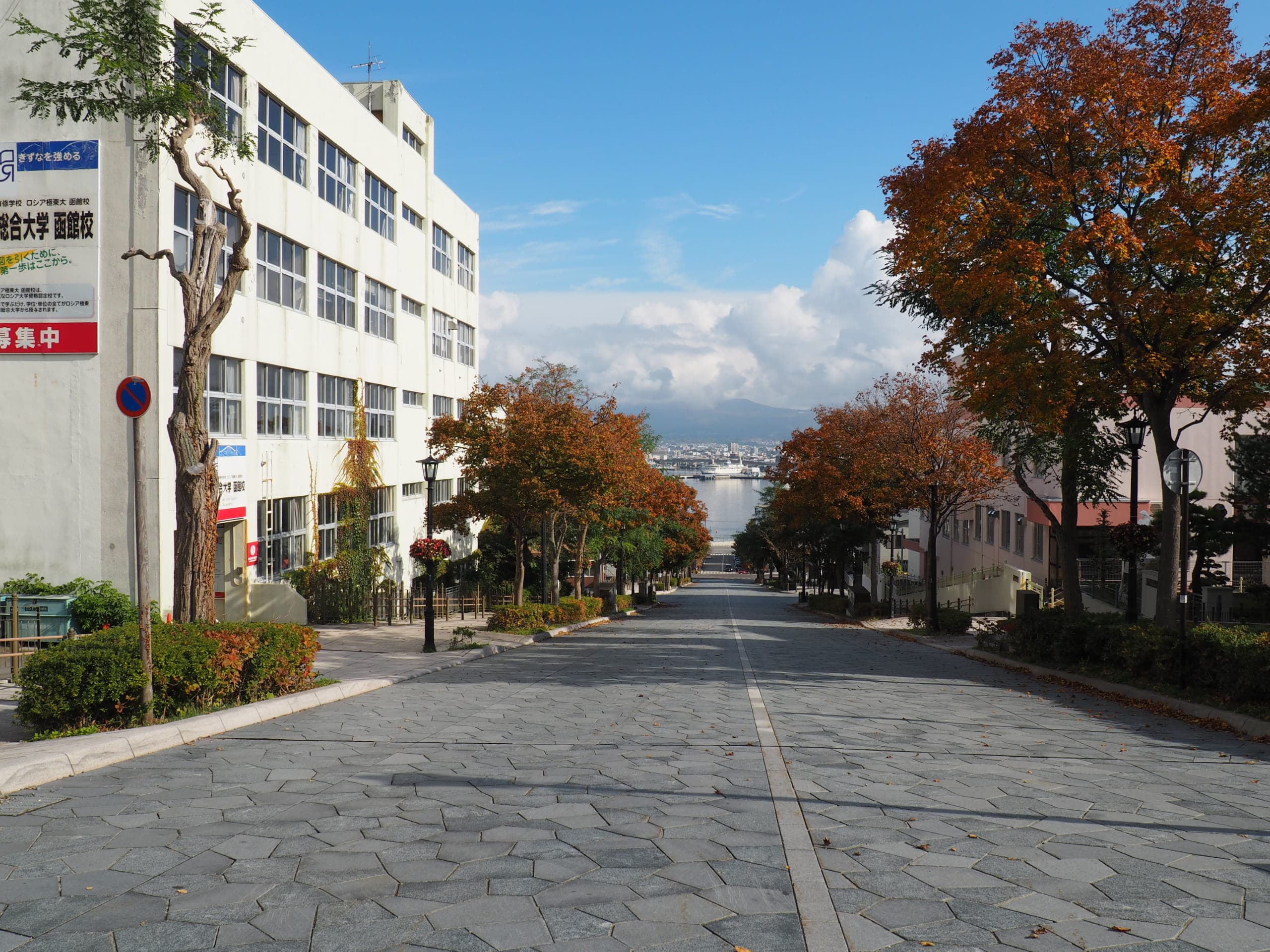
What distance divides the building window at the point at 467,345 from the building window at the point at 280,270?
1733 centimetres

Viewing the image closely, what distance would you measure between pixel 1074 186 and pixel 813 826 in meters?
13.4

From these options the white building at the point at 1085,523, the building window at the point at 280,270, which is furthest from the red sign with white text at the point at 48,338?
the white building at the point at 1085,523

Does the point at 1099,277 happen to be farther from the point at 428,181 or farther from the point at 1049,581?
the point at 428,181

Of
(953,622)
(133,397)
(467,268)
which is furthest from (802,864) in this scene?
(467,268)

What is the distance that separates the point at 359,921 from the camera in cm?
457

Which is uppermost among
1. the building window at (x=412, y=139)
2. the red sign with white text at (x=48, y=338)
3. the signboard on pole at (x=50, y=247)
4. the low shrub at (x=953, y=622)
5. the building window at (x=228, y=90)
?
the building window at (x=412, y=139)

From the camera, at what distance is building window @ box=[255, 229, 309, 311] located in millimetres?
23672

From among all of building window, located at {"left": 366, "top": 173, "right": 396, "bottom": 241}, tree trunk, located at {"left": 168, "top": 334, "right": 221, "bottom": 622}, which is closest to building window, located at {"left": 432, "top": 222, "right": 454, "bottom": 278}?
building window, located at {"left": 366, "top": 173, "right": 396, "bottom": 241}

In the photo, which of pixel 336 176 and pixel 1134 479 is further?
pixel 336 176

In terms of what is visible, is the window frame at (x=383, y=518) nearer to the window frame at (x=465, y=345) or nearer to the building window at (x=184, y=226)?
the window frame at (x=465, y=345)

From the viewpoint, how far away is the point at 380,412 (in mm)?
33000

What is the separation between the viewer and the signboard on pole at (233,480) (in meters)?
21.3

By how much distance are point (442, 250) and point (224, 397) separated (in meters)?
20.7

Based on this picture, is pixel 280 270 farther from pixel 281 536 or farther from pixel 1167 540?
pixel 1167 540
